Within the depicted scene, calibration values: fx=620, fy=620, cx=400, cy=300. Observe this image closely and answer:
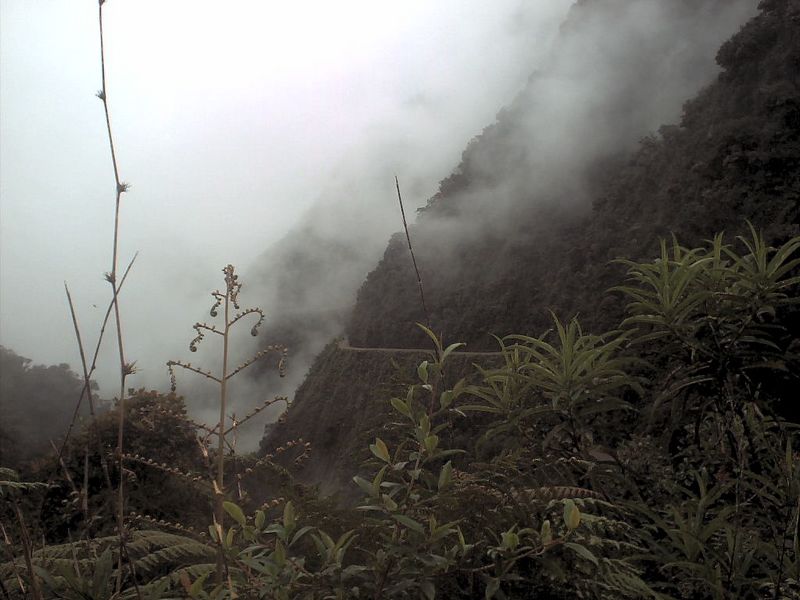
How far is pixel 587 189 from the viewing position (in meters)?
33.7

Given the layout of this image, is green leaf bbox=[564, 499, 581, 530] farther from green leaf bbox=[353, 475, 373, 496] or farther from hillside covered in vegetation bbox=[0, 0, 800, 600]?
green leaf bbox=[353, 475, 373, 496]

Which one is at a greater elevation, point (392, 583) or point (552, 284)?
point (552, 284)

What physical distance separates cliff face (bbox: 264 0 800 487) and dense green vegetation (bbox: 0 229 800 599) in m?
10.9

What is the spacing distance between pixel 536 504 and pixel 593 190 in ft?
113

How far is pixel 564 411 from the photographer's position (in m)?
1.30

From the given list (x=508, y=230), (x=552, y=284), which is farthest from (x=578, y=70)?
(x=552, y=284)

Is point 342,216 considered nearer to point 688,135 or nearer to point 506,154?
point 506,154

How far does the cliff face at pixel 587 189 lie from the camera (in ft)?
52.9

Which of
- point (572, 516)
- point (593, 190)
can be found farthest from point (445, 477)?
point (593, 190)

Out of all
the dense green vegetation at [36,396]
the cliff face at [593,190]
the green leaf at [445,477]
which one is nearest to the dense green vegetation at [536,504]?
the green leaf at [445,477]

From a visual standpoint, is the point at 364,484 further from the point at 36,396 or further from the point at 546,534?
the point at 36,396

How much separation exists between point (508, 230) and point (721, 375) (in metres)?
32.9

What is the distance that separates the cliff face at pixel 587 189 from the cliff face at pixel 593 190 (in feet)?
0.26

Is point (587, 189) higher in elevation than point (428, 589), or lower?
higher
